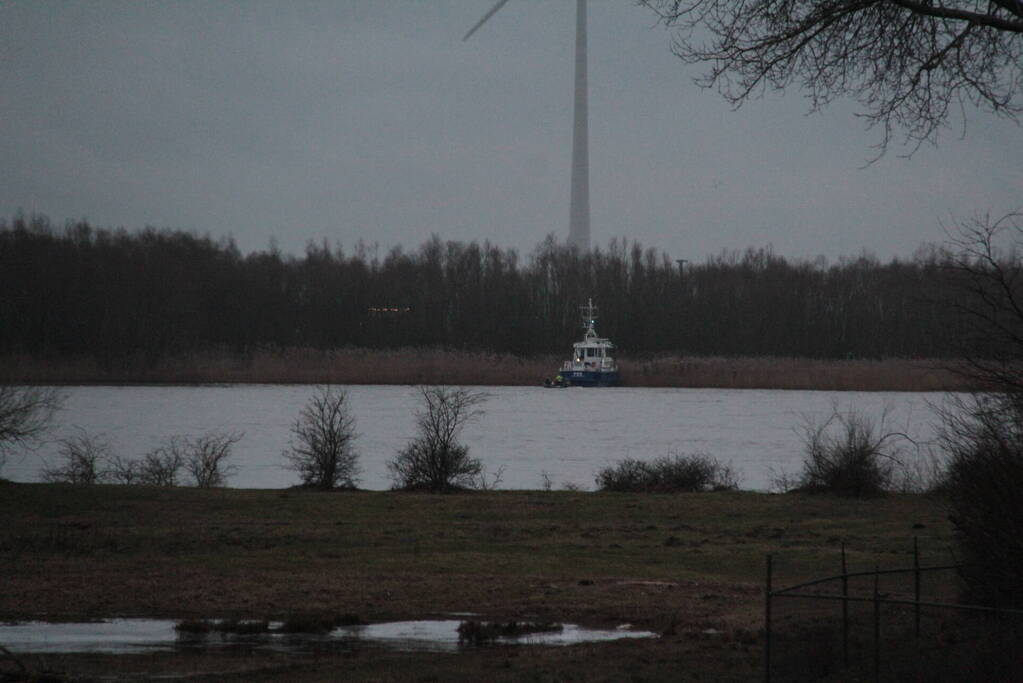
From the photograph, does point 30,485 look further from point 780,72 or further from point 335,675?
point 780,72

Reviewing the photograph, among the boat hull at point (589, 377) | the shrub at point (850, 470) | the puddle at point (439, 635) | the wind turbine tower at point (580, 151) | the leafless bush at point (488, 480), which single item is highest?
the wind turbine tower at point (580, 151)

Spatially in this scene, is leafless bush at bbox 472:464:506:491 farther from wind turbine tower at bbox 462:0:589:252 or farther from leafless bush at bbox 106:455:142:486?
wind turbine tower at bbox 462:0:589:252

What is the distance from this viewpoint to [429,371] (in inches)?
3009

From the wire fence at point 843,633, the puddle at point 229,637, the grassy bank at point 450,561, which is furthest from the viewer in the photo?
the puddle at point 229,637

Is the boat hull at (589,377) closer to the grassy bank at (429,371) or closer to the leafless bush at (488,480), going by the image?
the grassy bank at (429,371)

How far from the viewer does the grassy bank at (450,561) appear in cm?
1234

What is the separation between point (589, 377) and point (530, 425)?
31.5m

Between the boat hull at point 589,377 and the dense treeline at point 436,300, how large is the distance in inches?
738

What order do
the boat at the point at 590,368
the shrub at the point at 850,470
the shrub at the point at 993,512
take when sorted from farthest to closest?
the boat at the point at 590,368, the shrub at the point at 850,470, the shrub at the point at 993,512

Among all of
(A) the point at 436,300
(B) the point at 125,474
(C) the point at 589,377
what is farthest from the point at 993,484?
(A) the point at 436,300

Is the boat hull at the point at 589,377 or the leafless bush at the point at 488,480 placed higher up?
the boat hull at the point at 589,377

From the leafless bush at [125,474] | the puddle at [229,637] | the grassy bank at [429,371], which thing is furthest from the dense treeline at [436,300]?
the puddle at [229,637]

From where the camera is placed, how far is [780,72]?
35.9ft

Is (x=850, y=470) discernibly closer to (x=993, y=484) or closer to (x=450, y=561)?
(x=450, y=561)
